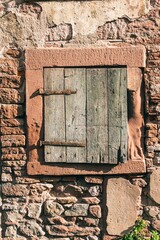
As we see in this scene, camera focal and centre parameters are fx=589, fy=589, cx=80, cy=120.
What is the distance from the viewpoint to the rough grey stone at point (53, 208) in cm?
607

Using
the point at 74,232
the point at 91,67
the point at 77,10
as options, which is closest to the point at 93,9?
the point at 77,10

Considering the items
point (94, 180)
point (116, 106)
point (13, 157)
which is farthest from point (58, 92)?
point (94, 180)

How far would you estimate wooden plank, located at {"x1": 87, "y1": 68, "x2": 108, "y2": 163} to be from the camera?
5961mm

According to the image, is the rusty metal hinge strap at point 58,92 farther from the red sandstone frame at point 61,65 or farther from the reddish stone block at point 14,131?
the reddish stone block at point 14,131

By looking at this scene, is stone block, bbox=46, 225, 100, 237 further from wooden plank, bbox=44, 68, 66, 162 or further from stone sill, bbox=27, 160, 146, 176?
wooden plank, bbox=44, 68, 66, 162

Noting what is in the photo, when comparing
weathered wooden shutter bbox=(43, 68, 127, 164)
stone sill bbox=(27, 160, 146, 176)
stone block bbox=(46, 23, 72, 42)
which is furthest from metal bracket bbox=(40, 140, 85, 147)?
stone block bbox=(46, 23, 72, 42)

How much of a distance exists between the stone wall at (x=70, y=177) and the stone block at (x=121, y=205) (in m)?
0.01

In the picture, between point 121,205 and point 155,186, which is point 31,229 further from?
point 155,186

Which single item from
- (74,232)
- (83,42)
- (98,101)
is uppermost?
(83,42)

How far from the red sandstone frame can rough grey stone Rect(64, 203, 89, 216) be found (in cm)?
34

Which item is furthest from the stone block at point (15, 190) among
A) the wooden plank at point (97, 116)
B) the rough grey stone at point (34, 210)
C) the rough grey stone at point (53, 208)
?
the wooden plank at point (97, 116)

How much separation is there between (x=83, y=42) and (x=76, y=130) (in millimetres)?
902

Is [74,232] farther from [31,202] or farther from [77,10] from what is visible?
[77,10]

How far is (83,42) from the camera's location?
6023 millimetres
